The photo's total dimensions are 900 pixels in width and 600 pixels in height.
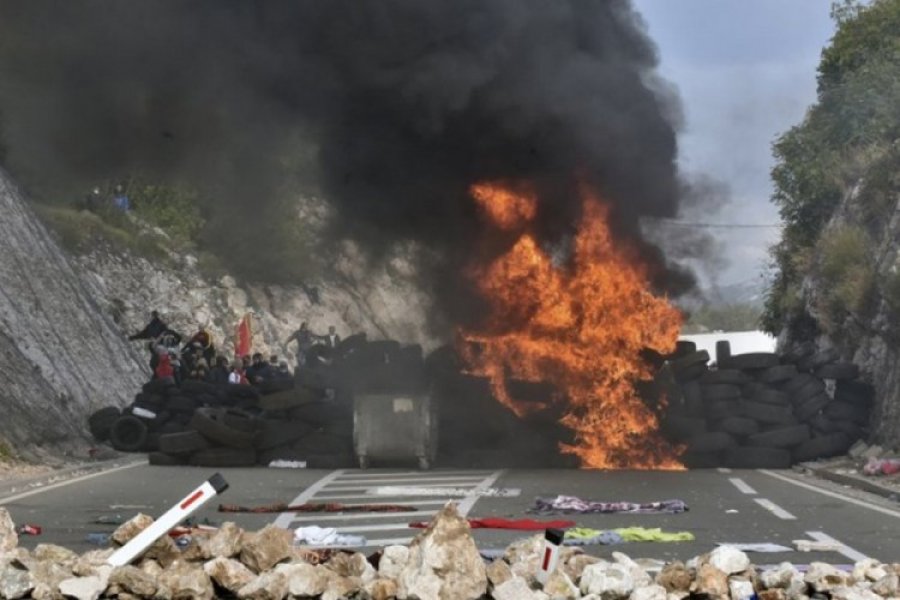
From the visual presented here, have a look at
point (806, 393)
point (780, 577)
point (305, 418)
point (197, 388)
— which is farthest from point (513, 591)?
point (197, 388)

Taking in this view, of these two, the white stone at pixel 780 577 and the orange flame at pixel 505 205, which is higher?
the orange flame at pixel 505 205

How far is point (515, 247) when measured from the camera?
24.6 m

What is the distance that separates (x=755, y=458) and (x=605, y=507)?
855 centimetres

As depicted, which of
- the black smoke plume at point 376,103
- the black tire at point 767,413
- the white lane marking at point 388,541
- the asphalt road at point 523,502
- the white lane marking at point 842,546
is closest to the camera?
the white lane marking at point 842,546

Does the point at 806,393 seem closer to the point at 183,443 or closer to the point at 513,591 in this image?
the point at 183,443

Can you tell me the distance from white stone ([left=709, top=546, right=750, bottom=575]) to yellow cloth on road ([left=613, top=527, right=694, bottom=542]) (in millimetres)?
3557

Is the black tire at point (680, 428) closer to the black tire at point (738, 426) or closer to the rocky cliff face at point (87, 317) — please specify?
the black tire at point (738, 426)

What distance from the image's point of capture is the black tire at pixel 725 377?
24328mm

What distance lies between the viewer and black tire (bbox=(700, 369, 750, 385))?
24.3 metres

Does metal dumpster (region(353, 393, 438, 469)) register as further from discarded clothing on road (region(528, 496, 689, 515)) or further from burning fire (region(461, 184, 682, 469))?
discarded clothing on road (region(528, 496, 689, 515))

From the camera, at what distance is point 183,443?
23.5 meters

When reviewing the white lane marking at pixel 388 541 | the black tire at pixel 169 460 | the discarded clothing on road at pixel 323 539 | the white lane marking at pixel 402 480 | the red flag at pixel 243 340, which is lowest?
the white lane marking at pixel 388 541

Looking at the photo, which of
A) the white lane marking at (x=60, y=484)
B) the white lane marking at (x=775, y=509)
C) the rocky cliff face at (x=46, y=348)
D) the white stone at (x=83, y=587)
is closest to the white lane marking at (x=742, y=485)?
the white lane marking at (x=775, y=509)

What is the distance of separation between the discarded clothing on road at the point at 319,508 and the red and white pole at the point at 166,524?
619 centimetres
